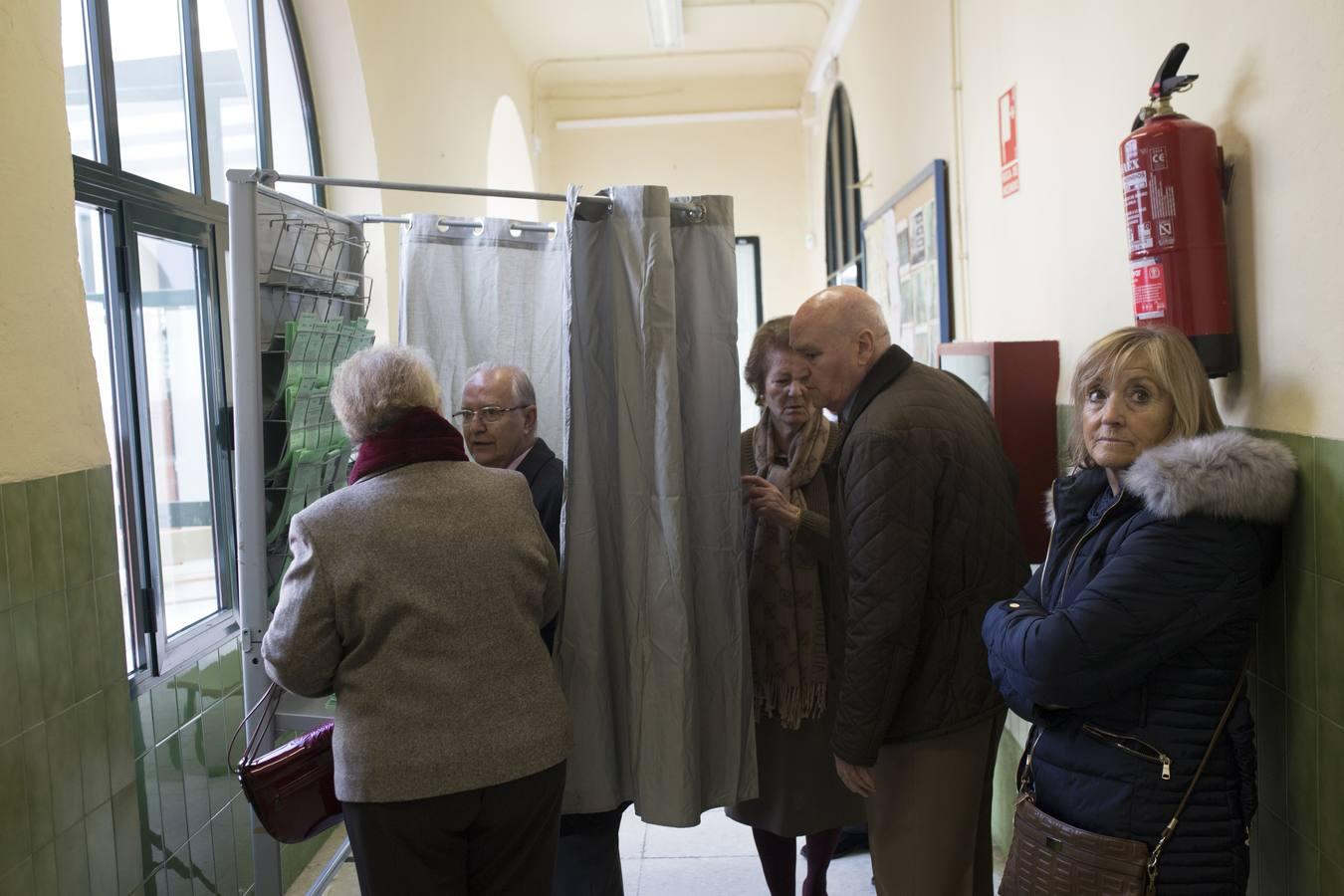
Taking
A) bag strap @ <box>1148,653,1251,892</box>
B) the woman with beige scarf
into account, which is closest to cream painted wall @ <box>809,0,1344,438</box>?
bag strap @ <box>1148,653,1251,892</box>

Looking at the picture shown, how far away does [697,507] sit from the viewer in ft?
7.02

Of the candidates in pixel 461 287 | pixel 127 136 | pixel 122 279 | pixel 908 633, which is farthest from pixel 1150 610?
pixel 127 136

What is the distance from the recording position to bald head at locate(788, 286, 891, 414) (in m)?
2.06

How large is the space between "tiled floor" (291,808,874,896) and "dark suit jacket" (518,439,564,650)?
1.14 meters

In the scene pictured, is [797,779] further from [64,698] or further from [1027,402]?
[64,698]

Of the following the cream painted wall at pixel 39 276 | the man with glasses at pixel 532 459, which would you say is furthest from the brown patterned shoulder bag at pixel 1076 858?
the cream painted wall at pixel 39 276

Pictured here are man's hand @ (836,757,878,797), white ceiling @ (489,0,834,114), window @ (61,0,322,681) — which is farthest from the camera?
white ceiling @ (489,0,834,114)

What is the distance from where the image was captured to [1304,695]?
1.54 meters

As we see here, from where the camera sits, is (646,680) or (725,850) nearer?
(646,680)

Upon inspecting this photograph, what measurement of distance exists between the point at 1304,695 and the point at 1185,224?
730 mm

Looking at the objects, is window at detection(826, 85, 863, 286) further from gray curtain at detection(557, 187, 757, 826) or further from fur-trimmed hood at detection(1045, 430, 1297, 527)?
fur-trimmed hood at detection(1045, 430, 1297, 527)

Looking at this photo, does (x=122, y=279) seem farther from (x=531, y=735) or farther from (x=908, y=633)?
(x=908, y=633)

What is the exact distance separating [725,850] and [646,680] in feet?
5.00

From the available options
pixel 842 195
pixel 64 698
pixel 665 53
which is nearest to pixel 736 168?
pixel 665 53
